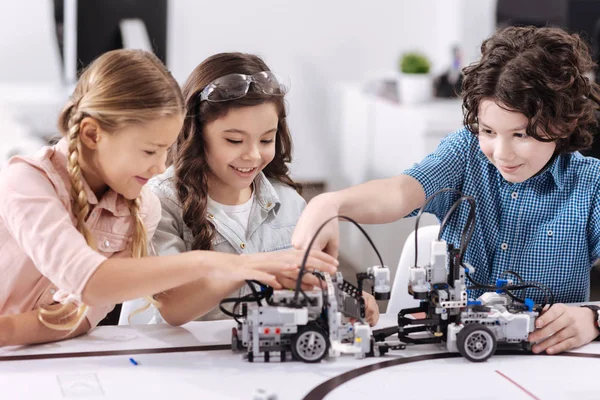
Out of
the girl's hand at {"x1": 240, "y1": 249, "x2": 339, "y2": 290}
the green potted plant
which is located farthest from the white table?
the green potted plant

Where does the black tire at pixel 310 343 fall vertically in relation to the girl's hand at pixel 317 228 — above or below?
below

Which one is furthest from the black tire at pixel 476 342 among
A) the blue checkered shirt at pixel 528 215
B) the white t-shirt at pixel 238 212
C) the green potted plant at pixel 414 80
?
the green potted plant at pixel 414 80

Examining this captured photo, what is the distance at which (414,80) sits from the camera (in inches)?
131

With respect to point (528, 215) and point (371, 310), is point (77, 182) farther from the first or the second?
point (528, 215)

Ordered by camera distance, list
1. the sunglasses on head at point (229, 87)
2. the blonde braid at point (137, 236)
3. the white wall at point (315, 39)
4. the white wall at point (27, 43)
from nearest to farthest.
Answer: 1. the blonde braid at point (137, 236)
2. the sunglasses on head at point (229, 87)
3. the white wall at point (27, 43)
4. the white wall at point (315, 39)

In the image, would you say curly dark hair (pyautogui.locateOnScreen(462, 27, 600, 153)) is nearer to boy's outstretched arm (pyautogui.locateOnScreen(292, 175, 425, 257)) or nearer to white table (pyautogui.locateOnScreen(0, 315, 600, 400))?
boy's outstretched arm (pyautogui.locateOnScreen(292, 175, 425, 257))

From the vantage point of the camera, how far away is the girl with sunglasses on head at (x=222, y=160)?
1.52 m

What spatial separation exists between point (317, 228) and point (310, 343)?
8.2 inches

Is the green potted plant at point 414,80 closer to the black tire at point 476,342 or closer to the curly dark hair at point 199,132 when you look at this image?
A: the curly dark hair at point 199,132

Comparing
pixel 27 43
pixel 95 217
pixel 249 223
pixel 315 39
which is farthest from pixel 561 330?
pixel 27 43

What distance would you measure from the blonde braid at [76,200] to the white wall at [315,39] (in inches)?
118

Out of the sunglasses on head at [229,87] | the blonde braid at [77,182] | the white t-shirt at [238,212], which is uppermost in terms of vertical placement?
the sunglasses on head at [229,87]

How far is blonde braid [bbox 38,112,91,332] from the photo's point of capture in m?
1.23

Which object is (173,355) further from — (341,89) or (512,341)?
(341,89)
